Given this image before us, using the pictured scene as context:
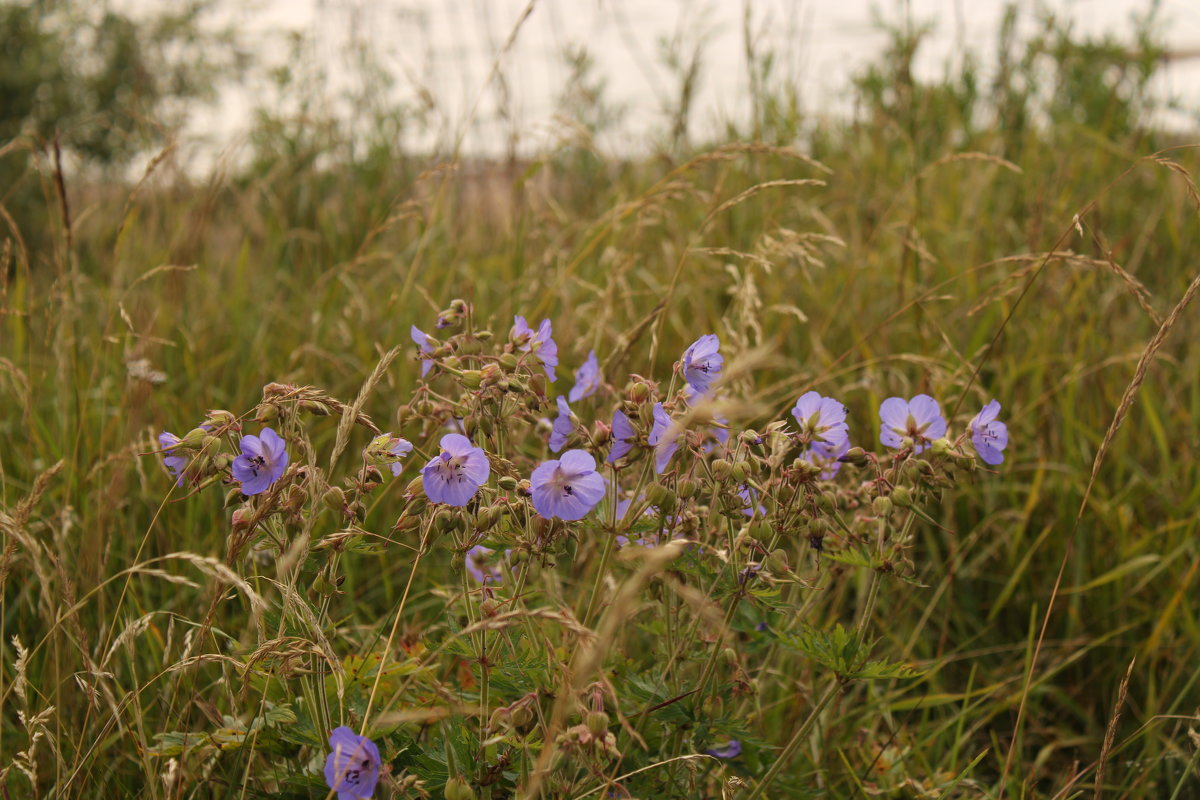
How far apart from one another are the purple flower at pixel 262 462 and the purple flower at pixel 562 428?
1.19 feet

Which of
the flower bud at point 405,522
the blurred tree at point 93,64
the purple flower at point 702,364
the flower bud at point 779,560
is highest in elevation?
the blurred tree at point 93,64

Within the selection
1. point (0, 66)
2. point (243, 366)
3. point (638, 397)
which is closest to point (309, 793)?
point (638, 397)

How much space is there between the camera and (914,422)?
132 centimetres

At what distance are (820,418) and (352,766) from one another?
749mm

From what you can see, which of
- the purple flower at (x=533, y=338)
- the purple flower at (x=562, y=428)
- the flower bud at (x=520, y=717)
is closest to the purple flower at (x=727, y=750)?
the flower bud at (x=520, y=717)

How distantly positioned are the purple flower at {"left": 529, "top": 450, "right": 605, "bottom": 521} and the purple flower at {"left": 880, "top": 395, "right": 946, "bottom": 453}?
1.46ft

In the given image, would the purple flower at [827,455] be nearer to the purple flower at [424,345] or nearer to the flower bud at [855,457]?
the flower bud at [855,457]

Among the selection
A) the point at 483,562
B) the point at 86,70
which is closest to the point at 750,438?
the point at 483,562

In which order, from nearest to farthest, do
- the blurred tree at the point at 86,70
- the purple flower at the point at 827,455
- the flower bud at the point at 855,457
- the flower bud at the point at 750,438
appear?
the flower bud at the point at 750,438, the flower bud at the point at 855,457, the purple flower at the point at 827,455, the blurred tree at the point at 86,70

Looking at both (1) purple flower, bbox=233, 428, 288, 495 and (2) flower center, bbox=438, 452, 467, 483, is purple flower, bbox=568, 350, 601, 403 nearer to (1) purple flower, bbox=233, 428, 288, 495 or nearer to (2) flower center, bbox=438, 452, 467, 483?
(2) flower center, bbox=438, 452, 467, 483

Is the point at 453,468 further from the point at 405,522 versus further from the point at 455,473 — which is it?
the point at 405,522

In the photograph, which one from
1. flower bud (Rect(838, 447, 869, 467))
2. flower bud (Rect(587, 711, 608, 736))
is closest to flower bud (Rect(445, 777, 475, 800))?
flower bud (Rect(587, 711, 608, 736))

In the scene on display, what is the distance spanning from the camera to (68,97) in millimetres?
6758

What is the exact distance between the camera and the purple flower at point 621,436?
1.21 m
